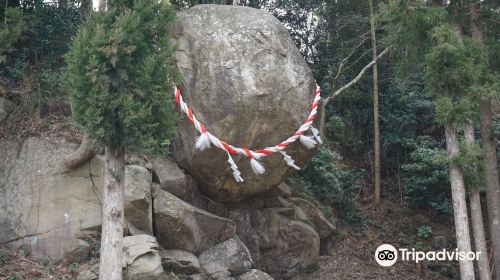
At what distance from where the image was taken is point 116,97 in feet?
21.5

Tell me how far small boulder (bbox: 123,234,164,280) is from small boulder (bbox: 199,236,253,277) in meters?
1.29

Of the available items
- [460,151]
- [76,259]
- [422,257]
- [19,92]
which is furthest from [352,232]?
[19,92]

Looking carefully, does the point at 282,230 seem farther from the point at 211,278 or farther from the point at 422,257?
the point at 422,257

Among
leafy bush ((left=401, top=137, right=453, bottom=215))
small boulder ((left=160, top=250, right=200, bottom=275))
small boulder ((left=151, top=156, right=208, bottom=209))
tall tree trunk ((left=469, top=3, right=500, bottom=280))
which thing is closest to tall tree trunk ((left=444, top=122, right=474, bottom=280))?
tall tree trunk ((left=469, top=3, right=500, bottom=280))

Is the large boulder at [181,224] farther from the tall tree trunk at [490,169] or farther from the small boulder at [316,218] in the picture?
the tall tree trunk at [490,169]

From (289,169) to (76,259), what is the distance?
412cm

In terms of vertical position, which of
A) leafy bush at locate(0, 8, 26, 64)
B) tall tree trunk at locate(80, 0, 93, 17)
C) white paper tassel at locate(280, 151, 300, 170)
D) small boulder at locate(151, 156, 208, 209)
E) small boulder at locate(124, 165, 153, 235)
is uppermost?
tall tree trunk at locate(80, 0, 93, 17)

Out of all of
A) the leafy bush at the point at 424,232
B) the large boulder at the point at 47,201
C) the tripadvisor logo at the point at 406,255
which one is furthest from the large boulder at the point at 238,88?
the leafy bush at the point at 424,232

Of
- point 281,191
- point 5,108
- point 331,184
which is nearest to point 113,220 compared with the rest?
point 5,108

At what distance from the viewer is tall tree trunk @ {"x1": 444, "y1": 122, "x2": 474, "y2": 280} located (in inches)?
328

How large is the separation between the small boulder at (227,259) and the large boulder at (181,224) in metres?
0.17

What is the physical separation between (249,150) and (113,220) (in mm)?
2843

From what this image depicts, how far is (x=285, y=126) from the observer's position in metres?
9.05

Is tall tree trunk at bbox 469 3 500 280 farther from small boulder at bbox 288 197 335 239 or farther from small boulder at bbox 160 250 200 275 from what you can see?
small boulder at bbox 160 250 200 275
